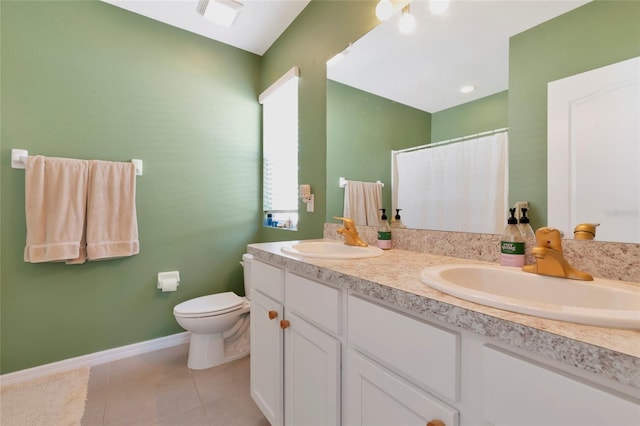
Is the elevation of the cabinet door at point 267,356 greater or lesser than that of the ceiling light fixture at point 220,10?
lesser

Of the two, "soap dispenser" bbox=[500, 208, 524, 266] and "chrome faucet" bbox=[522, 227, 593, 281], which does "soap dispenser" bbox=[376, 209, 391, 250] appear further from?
"chrome faucet" bbox=[522, 227, 593, 281]

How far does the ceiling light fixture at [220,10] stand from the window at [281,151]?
524mm

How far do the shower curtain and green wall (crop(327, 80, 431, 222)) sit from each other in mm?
71

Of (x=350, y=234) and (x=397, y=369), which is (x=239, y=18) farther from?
(x=397, y=369)

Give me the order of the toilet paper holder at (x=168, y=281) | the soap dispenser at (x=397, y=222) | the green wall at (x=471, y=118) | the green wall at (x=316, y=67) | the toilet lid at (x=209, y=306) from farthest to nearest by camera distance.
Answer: the toilet paper holder at (x=168, y=281) → the toilet lid at (x=209, y=306) → the green wall at (x=316, y=67) → the soap dispenser at (x=397, y=222) → the green wall at (x=471, y=118)

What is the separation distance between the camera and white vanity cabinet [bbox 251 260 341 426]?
2.90ft

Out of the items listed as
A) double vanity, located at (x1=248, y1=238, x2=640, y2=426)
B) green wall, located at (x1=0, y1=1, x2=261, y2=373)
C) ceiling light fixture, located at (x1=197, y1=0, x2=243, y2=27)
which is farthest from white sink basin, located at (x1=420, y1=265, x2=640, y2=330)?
ceiling light fixture, located at (x1=197, y1=0, x2=243, y2=27)

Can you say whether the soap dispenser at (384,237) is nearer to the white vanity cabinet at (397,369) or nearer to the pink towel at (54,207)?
the white vanity cabinet at (397,369)

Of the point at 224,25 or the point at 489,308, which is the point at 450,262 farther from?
the point at 224,25

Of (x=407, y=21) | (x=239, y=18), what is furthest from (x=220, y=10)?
(x=407, y=21)

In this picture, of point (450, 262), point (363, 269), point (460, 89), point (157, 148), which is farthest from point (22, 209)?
point (460, 89)

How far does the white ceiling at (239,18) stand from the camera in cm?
190

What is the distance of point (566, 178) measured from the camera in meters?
0.83

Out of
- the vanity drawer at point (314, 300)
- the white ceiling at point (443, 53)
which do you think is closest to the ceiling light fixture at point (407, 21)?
the white ceiling at point (443, 53)
